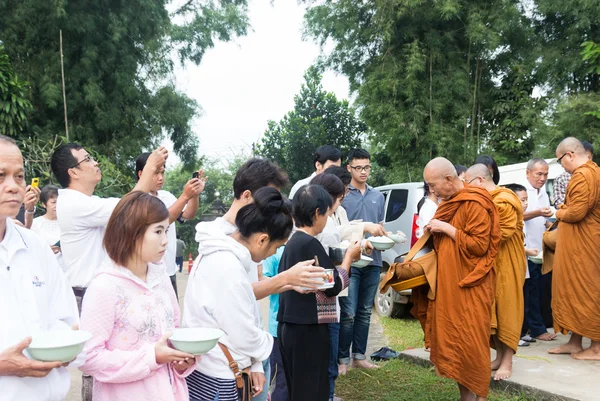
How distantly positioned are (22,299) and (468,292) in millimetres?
3147

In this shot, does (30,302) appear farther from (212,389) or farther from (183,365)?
(212,389)

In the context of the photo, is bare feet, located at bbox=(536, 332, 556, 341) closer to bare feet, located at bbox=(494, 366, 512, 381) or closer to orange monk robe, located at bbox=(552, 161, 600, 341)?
orange monk robe, located at bbox=(552, 161, 600, 341)

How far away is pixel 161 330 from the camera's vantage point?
2285 millimetres

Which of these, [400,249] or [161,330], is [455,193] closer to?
[161,330]

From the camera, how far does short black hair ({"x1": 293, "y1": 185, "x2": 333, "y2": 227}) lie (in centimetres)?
340

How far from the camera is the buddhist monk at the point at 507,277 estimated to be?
4625 mm

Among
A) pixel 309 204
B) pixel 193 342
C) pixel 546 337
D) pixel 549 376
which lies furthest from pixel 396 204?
pixel 193 342

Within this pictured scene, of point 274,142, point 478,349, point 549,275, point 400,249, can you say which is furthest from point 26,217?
point 274,142

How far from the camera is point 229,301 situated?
7.91ft

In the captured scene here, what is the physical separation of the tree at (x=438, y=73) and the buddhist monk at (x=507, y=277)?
8.74 m

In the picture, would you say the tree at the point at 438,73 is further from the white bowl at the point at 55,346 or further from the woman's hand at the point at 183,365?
the white bowl at the point at 55,346

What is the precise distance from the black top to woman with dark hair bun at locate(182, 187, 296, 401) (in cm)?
75

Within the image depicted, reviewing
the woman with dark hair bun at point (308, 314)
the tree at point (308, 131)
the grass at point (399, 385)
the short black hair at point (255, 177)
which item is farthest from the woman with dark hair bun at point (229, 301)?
the tree at point (308, 131)

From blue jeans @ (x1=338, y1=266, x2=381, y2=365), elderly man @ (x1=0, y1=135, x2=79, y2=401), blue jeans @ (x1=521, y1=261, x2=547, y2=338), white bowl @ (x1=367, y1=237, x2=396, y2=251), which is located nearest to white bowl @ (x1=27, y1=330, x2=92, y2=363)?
elderly man @ (x1=0, y1=135, x2=79, y2=401)
